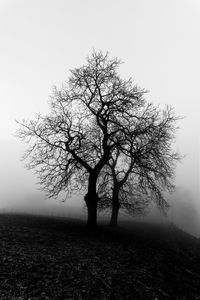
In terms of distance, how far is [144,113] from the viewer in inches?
862

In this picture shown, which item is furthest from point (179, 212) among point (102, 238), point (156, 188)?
point (102, 238)

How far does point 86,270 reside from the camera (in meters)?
10.3

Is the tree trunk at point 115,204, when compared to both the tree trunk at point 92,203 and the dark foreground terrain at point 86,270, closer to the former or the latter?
the tree trunk at point 92,203

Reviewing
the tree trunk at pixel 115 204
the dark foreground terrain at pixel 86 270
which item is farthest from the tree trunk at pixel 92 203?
the tree trunk at pixel 115 204

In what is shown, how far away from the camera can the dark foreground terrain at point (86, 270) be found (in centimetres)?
841

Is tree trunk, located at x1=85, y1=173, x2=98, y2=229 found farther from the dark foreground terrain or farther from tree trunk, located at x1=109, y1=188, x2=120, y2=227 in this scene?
tree trunk, located at x1=109, y1=188, x2=120, y2=227

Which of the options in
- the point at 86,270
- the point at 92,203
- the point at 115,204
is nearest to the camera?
the point at 86,270

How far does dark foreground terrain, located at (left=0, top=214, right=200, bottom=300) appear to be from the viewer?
27.6 feet

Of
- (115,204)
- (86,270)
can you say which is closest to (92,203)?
(115,204)

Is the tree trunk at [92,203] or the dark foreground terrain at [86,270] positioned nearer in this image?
the dark foreground terrain at [86,270]

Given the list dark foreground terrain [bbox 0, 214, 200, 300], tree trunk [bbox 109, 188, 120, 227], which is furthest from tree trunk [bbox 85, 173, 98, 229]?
tree trunk [bbox 109, 188, 120, 227]

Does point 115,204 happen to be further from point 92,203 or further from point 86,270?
point 86,270

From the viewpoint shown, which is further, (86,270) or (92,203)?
(92,203)

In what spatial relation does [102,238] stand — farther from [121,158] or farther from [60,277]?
[121,158]
